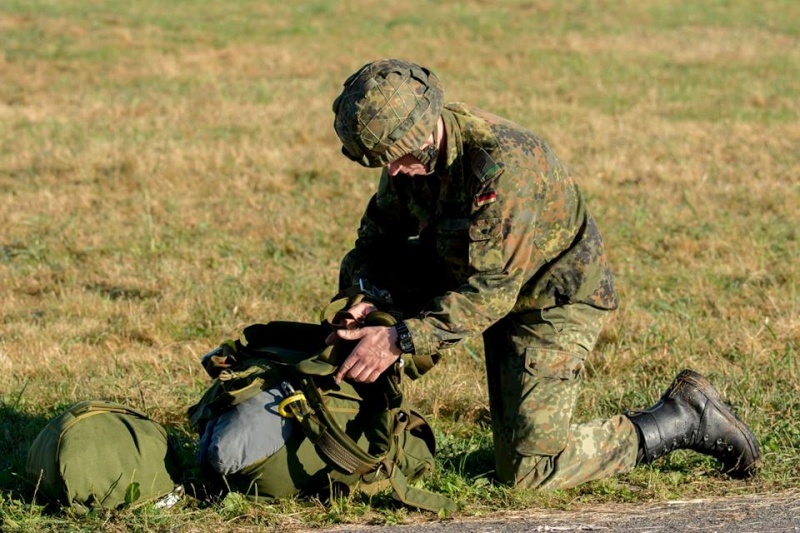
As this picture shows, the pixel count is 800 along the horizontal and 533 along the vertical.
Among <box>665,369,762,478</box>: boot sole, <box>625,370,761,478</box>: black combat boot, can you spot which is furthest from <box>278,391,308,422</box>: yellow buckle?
<box>665,369,762,478</box>: boot sole

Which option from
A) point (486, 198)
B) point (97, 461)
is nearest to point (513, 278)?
point (486, 198)

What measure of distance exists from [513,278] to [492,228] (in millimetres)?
214

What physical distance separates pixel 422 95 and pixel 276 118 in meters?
9.28

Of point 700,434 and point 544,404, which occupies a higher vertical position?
point 544,404

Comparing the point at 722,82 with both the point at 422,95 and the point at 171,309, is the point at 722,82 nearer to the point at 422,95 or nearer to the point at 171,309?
the point at 171,309

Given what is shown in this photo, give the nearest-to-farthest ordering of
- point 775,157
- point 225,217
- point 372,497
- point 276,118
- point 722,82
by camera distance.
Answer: point 372,497 < point 225,217 < point 775,157 < point 276,118 < point 722,82

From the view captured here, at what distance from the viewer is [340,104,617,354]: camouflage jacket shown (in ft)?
14.5

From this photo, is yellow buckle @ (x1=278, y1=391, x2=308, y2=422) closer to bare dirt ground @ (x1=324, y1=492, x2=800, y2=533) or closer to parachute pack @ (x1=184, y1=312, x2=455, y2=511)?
parachute pack @ (x1=184, y1=312, x2=455, y2=511)

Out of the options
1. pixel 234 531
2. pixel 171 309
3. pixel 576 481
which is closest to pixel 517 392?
pixel 576 481

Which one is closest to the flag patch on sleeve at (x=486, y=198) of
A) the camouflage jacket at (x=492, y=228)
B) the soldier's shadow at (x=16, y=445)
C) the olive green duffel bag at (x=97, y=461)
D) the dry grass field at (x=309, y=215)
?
the camouflage jacket at (x=492, y=228)

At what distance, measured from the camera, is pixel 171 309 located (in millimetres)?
7320

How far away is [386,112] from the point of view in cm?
431

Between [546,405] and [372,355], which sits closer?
[372,355]

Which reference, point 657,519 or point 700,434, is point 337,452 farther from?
point 700,434
